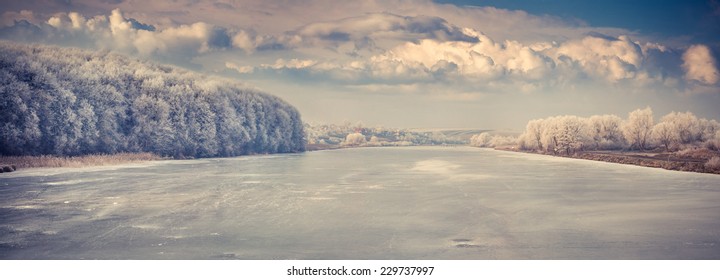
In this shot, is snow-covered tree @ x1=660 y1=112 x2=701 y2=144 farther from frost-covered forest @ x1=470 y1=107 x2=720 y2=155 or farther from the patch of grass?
the patch of grass

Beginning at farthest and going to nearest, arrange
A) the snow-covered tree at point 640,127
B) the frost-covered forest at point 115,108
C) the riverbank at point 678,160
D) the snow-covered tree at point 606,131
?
the snow-covered tree at point 606,131
the snow-covered tree at point 640,127
the frost-covered forest at point 115,108
the riverbank at point 678,160

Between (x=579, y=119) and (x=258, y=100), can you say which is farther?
(x=258, y=100)

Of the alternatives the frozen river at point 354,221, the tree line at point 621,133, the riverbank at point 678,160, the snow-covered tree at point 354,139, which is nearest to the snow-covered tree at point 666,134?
the tree line at point 621,133

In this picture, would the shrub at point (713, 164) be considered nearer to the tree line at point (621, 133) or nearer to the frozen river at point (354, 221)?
the tree line at point (621, 133)

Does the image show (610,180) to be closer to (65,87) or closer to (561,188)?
(561,188)

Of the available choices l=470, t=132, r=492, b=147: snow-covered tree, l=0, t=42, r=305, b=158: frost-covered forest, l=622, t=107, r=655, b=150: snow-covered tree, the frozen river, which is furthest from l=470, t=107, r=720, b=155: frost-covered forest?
l=0, t=42, r=305, b=158: frost-covered forest
